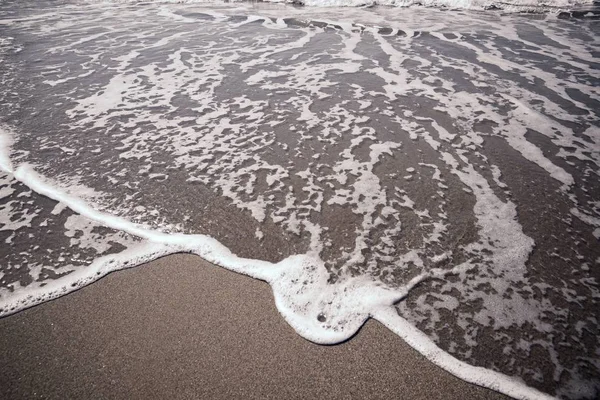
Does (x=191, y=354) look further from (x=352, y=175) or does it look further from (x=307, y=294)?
(x=352, y=175)

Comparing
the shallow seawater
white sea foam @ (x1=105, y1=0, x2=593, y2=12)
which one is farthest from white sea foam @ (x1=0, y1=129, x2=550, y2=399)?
white sea foam @ (x1=105, y1=0, x2=593, y2=12)

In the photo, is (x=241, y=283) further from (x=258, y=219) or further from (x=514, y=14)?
(x=514, y=14)

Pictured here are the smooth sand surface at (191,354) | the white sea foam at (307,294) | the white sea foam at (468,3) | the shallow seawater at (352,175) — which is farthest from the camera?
the white sea foam at (468,3)

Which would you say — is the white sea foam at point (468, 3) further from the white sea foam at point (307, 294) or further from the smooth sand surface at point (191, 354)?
the smooth sand surface at point (191, 354)

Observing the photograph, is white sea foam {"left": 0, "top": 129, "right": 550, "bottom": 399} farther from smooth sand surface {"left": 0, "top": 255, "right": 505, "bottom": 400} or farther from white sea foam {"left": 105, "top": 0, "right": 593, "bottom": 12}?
white sea foam {"left": 105, "top": 0, "right": 593, "bottom": 12}

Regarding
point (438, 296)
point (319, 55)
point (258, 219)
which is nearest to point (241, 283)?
point (258, 219)

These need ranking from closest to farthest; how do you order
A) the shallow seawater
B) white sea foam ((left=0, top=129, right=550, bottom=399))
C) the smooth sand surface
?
the smooth sand surface → white sea foam ((left=0, top=129, right=550, bottom=399)) → the shallow seawater

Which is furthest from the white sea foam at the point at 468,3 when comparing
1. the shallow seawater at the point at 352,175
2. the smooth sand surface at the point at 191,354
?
the smooth sand surface at the point at 191,354
